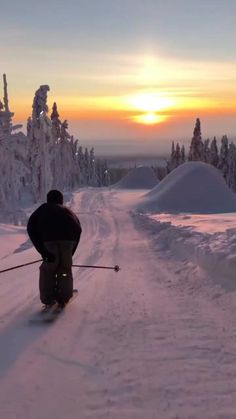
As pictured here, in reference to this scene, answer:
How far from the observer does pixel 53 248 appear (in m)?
7.66

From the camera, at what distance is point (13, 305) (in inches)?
316

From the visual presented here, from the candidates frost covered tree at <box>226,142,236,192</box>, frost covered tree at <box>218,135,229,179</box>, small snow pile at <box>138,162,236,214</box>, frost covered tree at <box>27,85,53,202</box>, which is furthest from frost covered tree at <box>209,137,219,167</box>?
frost covered tree at <box>27,85,53,202</box>

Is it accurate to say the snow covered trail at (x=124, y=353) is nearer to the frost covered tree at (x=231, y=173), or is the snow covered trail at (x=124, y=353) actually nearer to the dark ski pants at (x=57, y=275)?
the dark ski pants at (x=57, y=275)

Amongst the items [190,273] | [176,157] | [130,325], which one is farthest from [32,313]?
[176,157]

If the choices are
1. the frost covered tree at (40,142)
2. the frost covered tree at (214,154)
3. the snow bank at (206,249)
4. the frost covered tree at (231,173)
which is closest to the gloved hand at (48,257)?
the snow bank at (206,249)

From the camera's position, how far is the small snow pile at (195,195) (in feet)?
121

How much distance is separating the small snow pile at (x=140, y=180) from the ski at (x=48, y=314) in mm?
91942

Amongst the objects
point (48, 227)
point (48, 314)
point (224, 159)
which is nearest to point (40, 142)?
point (48, 227)

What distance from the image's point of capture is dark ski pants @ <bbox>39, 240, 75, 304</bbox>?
757 cm

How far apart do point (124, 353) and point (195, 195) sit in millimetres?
34359

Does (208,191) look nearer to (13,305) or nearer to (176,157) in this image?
(13,305)

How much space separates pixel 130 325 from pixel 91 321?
60 centimetres

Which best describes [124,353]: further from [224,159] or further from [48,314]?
[224,159]

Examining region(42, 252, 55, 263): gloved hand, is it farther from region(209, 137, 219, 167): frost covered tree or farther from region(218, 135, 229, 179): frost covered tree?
region(209, 137, 219, 167): frost covered tree
